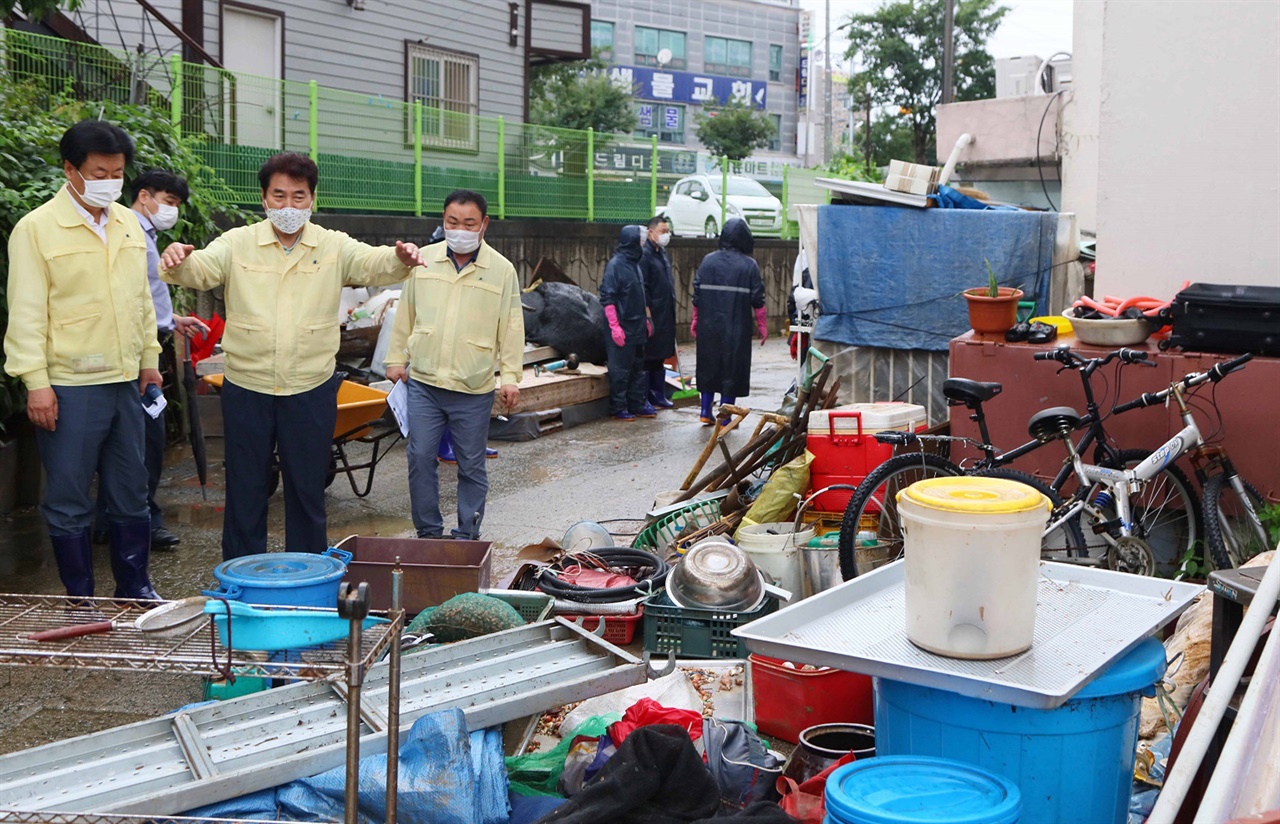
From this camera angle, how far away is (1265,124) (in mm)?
6961

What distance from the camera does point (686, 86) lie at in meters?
57.2

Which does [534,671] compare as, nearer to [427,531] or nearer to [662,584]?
[662,584]

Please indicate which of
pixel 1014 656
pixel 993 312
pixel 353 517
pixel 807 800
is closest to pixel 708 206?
pixel 353 517

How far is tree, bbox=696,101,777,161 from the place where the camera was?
4675 centimetres

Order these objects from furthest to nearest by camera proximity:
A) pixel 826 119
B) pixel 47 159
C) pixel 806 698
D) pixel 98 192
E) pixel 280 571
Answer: pixel 826 119, pixel 47 159, pixel 98 192, pixel 806 698, pixel 280 571

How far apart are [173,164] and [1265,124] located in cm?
726

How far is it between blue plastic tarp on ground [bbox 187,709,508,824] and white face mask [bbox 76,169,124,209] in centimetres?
294

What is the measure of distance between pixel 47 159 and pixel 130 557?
3088mm

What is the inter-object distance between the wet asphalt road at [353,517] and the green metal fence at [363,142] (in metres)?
3.26

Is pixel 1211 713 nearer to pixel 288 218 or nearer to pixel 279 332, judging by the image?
pixel 279 332

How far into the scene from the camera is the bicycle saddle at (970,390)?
20.5 feet

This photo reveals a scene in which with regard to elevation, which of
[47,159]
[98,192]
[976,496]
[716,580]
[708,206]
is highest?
[708,206]

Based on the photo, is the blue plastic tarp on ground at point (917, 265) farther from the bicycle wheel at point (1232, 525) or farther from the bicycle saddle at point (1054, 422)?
the bicycle wheel at point (1232, 525)

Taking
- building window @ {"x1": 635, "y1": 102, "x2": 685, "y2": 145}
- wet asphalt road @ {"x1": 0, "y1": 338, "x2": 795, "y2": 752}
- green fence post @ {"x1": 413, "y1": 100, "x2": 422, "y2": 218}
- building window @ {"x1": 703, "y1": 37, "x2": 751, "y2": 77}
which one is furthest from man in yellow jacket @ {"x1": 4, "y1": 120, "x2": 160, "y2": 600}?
building window @ {"x1": 703, "y1": 37, "x2": 751, "y2": 77}
